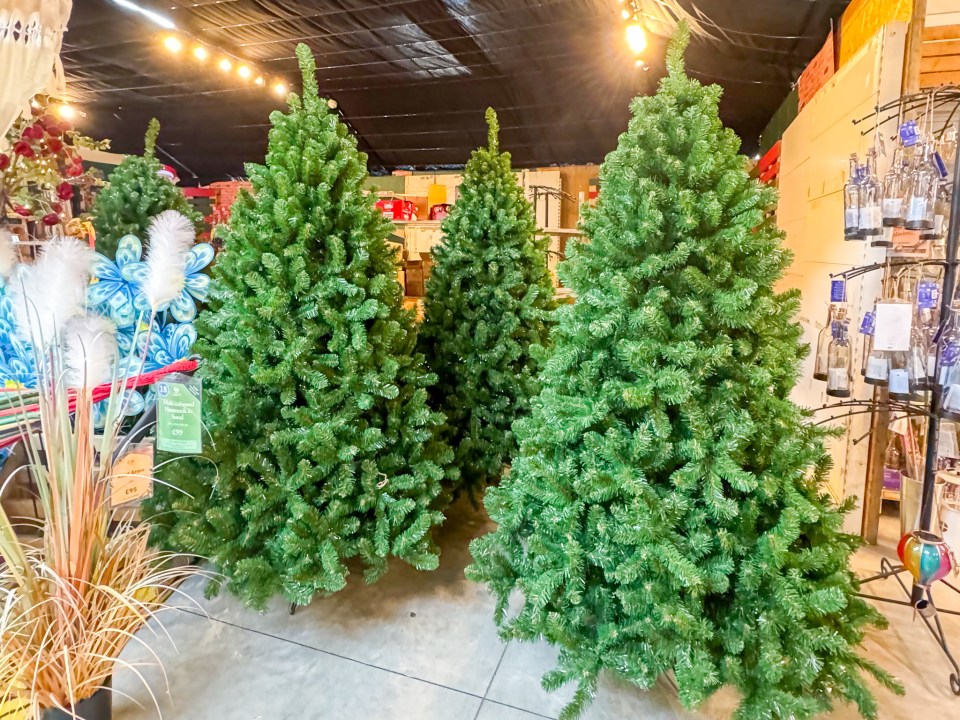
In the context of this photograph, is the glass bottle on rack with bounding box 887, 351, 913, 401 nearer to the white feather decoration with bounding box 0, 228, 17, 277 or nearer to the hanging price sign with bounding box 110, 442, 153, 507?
the hanging price sign with bounding box 110, 442, 153, 507

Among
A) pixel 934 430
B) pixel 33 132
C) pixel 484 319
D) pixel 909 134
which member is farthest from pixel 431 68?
pixel 934 430

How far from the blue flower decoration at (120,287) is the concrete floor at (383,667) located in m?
0.89

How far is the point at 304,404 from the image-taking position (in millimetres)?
1572

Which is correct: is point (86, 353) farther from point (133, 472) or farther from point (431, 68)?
point (431, 68)

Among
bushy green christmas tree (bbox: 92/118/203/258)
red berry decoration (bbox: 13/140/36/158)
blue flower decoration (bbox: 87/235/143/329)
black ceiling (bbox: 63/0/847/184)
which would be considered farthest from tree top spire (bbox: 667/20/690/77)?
black ceiling (bbox: 63/0/847/184)

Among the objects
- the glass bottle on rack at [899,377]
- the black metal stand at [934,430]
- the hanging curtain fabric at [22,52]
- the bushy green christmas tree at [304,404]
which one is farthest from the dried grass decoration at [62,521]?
the glass bottle on rack at [899,377]

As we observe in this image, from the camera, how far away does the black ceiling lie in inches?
163

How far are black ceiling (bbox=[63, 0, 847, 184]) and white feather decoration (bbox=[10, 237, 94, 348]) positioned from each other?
3.72 meters

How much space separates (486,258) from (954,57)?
2316 mm

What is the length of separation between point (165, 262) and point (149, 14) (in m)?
5.62

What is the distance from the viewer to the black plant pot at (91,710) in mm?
1028

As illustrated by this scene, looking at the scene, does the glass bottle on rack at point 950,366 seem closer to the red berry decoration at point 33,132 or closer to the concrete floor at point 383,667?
the concrete floor at point 383,667

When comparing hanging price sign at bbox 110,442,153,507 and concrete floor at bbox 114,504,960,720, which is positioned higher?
hanging price sign at bbox 110,442,153,507

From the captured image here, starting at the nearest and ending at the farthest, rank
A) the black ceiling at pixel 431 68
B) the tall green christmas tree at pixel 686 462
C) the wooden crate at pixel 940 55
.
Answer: the tall green christmas tree at pixel 686 462 < the wooden crate at pixel 940 55 < the black ceiling at pixel 431 68
